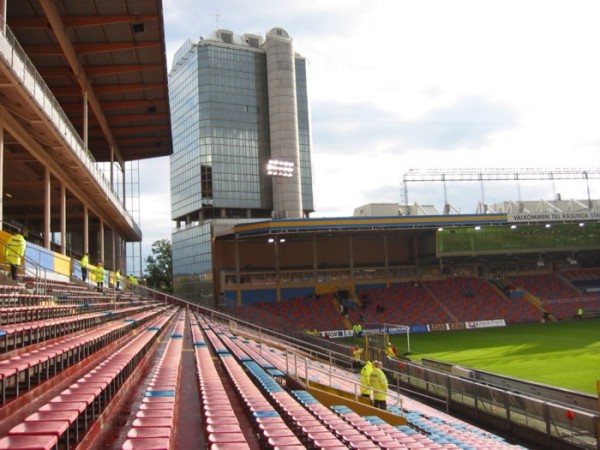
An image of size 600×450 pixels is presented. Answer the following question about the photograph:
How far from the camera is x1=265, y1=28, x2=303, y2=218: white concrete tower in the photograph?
61.6 m

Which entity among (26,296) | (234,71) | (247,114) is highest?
(234,71)

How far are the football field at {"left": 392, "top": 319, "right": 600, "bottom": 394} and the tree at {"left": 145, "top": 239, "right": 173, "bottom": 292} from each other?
1986 inches

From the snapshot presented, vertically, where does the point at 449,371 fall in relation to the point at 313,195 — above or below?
below

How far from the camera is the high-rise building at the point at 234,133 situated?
2318 inches

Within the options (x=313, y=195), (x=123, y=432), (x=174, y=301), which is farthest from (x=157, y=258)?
(x=123, y=432)

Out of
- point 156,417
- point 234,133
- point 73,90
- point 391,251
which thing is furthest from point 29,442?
point 234,133

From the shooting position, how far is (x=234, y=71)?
6222cm

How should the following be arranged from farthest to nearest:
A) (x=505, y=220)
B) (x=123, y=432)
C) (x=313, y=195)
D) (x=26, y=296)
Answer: (x=313, y=195), (x=505, y=220), (x=26, y=296), (x=123, y=432)

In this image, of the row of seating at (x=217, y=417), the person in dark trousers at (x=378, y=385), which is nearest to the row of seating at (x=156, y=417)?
the row of seating at (x=217, y=417)

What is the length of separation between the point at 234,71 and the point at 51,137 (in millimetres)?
45994

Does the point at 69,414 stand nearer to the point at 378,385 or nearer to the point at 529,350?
the point at 378,385

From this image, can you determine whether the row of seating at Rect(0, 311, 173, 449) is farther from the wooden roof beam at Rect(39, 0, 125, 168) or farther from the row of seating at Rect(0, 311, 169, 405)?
the wooden roof beam at Rect(39, 0, 125, 168)

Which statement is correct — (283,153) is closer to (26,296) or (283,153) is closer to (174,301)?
(174,301)

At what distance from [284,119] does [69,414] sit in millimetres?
59792
